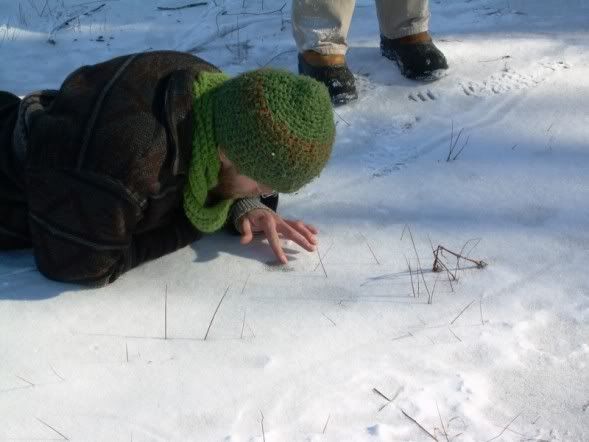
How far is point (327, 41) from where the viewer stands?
336 centimetres

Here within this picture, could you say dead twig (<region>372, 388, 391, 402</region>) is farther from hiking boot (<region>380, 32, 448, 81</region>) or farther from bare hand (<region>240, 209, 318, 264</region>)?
hiking boot (<region>380, 32, 448, 81</region>)

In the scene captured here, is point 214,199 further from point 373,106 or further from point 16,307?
point 373,106

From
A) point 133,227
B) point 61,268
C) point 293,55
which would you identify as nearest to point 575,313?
point 133,227

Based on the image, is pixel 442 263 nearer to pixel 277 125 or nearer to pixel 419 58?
pixel 277 125

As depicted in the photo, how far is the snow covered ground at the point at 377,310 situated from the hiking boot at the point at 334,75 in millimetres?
79

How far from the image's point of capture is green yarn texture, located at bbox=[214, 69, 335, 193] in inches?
78.7

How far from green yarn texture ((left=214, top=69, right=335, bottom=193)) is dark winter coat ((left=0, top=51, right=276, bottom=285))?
185mm

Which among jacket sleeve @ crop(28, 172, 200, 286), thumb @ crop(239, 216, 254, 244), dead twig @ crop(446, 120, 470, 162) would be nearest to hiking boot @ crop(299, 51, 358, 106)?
dead twig @ crop(446, 120, 470, 162)

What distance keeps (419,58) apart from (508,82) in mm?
433

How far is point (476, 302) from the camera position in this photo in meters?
2.22

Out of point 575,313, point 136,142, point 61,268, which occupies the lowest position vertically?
point 575,313

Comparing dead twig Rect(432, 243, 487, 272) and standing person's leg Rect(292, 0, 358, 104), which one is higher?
standing person's leg Rect(292, 0, 358, 104)

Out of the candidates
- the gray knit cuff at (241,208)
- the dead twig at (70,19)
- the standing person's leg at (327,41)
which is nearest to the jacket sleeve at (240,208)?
the gray knit cuff at (241,208)

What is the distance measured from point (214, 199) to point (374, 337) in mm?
713
